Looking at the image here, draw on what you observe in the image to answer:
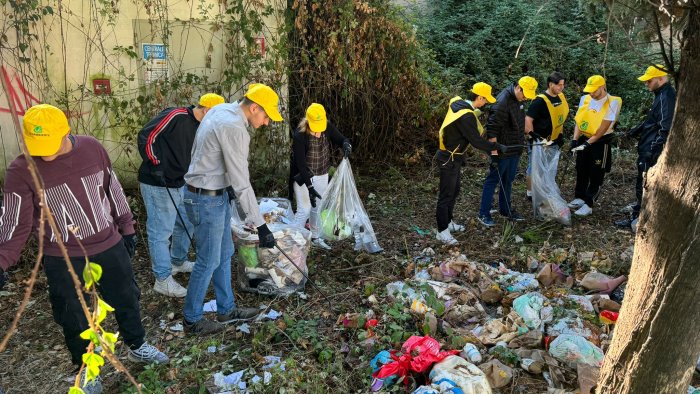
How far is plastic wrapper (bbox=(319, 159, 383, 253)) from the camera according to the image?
4.95m

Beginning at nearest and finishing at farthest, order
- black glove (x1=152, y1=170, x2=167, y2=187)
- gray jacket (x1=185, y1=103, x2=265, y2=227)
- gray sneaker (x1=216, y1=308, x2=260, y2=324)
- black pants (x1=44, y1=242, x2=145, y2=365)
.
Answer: black pants (x1=44, y1=242, x2=145, y2=365) < gray jacket (x1=185, y1=103, x2=265, y2=227) < gray sneaker (x1=216, y1=308, x2=260, y2=324) < black glove (x1=152, y1=170, x2=167, y2=187)

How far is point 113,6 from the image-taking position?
215 inches

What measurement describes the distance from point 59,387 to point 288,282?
1.75 m

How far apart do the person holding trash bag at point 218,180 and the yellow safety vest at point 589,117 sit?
158 inches

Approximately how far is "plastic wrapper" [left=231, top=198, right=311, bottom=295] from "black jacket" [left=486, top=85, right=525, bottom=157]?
2.50 metres

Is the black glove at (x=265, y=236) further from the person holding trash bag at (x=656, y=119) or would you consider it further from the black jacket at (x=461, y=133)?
the person holding trash bag at (x=656, y=119)

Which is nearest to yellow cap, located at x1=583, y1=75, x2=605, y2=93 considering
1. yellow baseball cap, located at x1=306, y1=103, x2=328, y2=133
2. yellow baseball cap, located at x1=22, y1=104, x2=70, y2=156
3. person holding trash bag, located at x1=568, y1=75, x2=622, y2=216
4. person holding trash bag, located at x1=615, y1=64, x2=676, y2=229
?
person holding trash bag, located at x1=568, y1=75, x2=622, y2=216

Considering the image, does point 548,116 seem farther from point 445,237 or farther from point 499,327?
point 499,327

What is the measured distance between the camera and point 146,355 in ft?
11.0

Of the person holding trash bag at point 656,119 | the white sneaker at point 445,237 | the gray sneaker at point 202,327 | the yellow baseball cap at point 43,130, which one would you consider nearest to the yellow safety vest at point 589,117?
the person holding trash bag at point 656,119

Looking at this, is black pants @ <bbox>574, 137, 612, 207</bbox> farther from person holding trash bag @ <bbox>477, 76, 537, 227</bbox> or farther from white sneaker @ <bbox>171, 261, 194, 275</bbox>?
white sneaker @ <bbox>171, 261, 194, 275</bbox>

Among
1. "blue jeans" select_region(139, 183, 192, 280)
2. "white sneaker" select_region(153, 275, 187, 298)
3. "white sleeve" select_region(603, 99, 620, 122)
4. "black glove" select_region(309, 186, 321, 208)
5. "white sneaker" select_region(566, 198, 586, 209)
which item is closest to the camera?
"blue jeans" select_region(139, 183, 192, 280)

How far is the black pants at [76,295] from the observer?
2.82m

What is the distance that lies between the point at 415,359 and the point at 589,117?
160 inches
